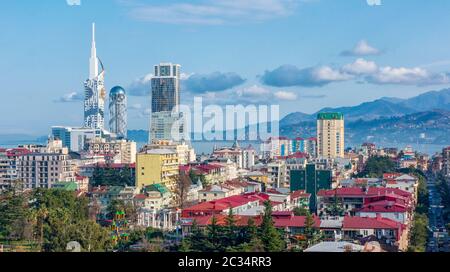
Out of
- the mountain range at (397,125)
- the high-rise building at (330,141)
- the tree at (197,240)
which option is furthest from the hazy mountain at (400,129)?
the tree at (197,240)

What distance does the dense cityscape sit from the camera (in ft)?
15.6

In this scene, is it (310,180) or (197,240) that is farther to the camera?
(310,180)

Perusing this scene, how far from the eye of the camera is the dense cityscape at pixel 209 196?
476 cm

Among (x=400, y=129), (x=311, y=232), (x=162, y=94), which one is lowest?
(x=311, y=232)

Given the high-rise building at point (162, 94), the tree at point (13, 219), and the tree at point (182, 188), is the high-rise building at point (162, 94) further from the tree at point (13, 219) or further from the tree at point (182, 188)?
the tree at point (13, 219)

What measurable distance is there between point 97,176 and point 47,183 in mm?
855

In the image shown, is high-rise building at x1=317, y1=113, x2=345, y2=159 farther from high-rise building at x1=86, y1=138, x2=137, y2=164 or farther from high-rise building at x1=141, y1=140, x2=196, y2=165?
high-rise building at x1=86, y1=138, x2=137, y2=164

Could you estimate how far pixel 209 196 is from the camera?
8.73 meters

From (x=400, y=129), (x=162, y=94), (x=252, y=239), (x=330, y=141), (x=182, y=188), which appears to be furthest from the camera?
(x=330, y=141)

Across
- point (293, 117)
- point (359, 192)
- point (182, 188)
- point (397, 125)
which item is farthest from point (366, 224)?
point (397, 125)

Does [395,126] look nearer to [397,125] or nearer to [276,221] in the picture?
[397,125]

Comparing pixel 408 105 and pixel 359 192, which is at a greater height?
pixel 408 105

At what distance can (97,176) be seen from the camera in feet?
37.1
